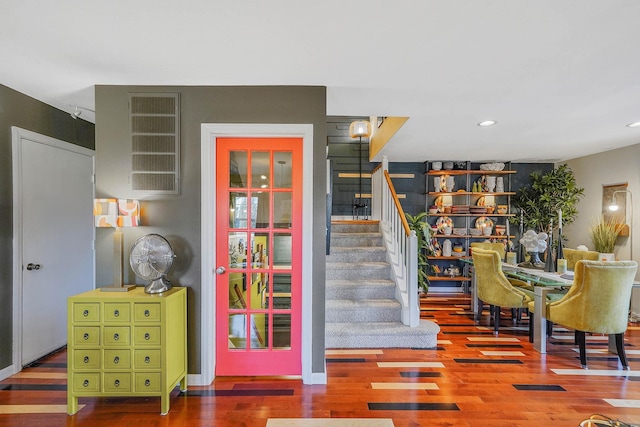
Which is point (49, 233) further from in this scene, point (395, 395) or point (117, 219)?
point (395, 395)

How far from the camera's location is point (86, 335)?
2.19m

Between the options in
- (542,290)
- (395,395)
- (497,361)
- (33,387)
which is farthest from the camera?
(542,290)

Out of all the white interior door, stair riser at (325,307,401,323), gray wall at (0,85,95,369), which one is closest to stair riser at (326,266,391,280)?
stair riser at (325,307,401,323)

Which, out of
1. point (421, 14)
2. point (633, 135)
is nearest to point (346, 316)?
point (421, 14)

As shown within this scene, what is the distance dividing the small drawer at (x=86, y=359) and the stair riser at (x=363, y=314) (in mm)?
2099

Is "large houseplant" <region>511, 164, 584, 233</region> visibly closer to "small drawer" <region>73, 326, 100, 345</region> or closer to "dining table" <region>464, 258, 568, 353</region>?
"dining table" <region>464, 258, 568, 353</region>

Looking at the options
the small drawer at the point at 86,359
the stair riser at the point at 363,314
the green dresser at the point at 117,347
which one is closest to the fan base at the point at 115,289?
the green dresser at the point at 117,347

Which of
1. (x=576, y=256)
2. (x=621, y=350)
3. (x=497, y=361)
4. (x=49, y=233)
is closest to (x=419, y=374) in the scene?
(x=497, y=361)

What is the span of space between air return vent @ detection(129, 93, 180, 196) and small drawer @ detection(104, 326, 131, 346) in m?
1.03

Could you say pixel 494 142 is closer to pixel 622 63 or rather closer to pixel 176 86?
pixel 622 63

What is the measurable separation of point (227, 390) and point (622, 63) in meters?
3.68

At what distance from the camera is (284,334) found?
2.70 metres

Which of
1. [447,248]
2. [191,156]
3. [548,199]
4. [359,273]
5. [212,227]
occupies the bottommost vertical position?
[359,273]

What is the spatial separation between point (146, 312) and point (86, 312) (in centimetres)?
41
